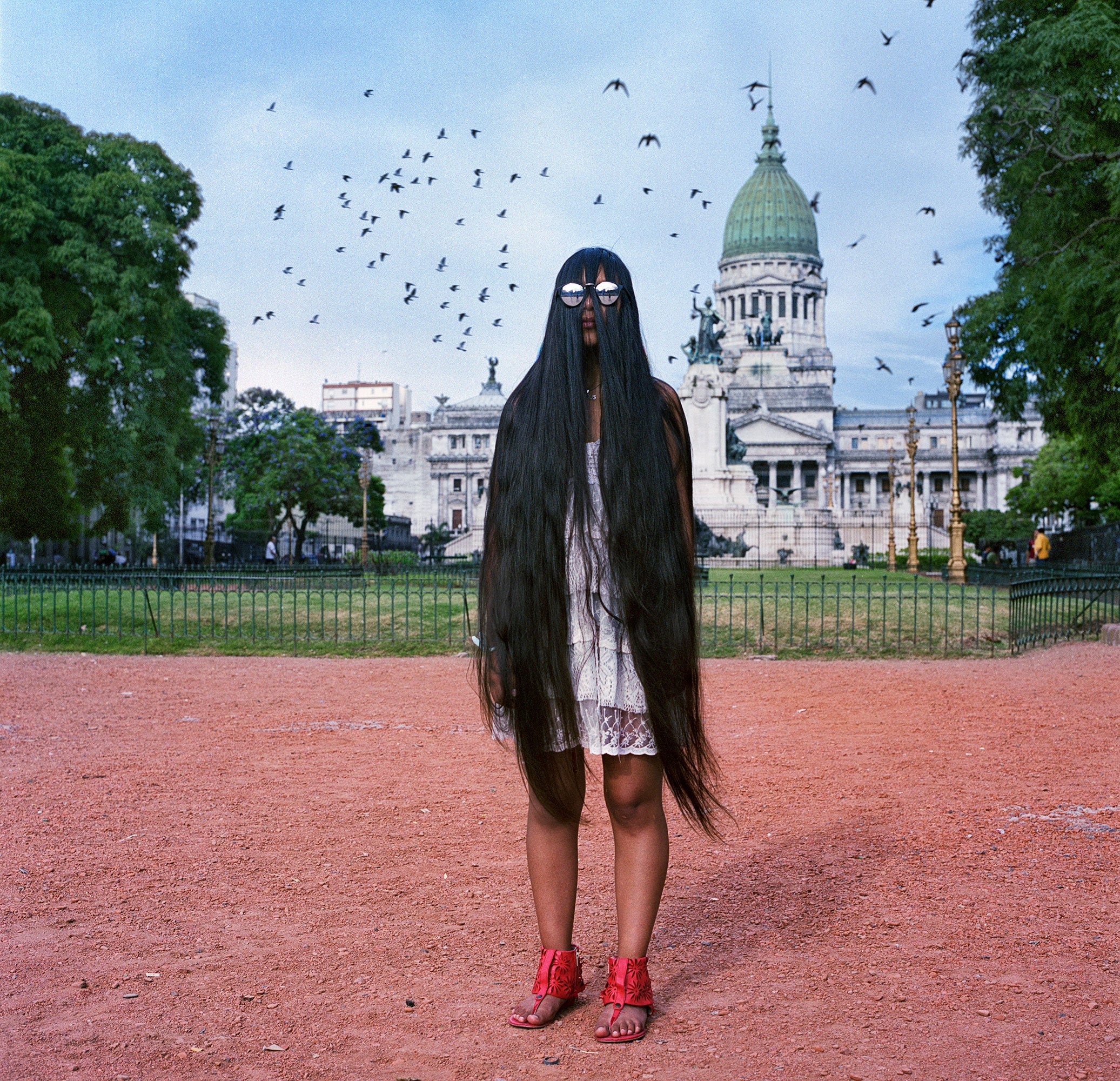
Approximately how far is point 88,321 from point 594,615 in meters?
24.2

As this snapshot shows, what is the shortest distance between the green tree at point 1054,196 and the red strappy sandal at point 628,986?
54.2 feet

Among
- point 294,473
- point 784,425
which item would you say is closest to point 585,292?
point 294,473

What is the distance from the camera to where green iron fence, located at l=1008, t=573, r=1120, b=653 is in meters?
13.9

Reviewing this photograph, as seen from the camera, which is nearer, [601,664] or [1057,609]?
[601,664]

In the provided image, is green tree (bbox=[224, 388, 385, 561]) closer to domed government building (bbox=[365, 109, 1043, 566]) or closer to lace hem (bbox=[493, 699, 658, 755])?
domed government building (bbox=[365, 109, 1043, 566])

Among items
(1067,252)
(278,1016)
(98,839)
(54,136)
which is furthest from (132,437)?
(278,1016)

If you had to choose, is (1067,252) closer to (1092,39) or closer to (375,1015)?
(1092,39)

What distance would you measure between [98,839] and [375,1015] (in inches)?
93.4

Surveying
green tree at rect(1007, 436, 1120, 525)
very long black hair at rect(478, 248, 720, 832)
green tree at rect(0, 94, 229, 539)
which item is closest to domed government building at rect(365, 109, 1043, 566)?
green tree at rect(1007, 436, 1120, 525)

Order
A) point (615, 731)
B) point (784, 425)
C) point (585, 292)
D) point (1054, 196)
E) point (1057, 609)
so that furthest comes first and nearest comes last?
point (784, 425) < point (1054, 196) < point (1057, 609) < point (585, 292) < point (615, 731)

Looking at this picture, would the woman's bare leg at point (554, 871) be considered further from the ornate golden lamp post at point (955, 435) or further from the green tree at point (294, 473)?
the green tree at point (294, 473)

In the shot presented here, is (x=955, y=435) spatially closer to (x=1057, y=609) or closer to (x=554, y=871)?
(x=1057, y=609)

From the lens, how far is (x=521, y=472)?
10.4ft

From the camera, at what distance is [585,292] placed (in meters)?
3.18
